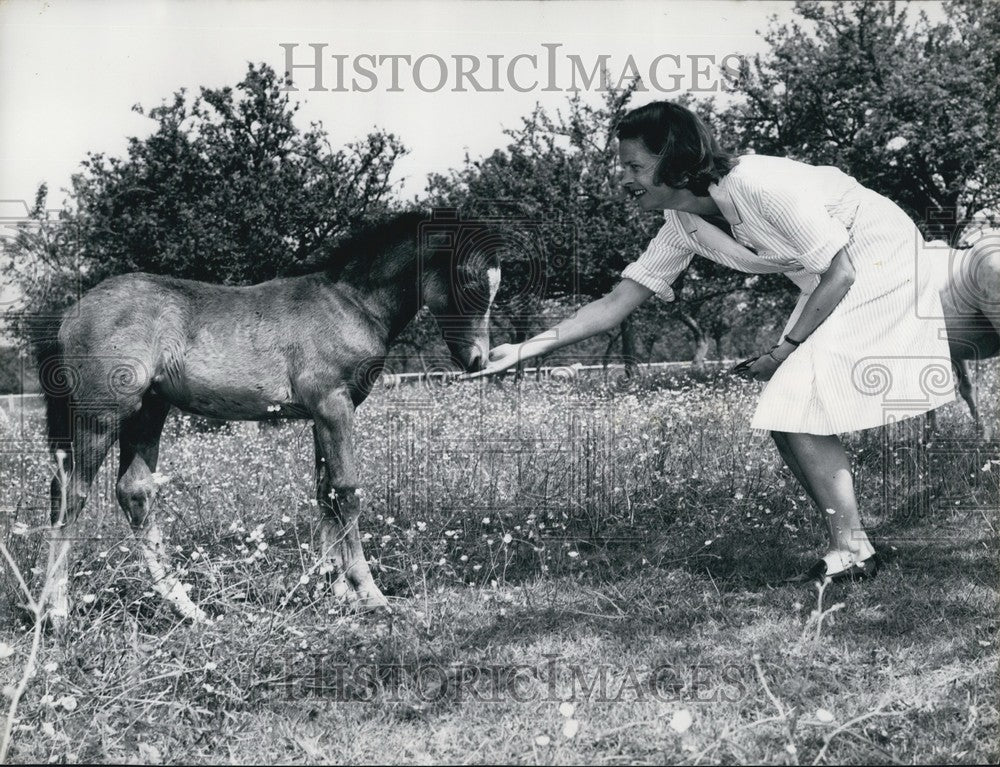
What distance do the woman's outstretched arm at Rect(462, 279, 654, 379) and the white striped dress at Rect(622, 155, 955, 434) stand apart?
1.57ft

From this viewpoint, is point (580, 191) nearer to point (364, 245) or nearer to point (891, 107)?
point (891, 107)

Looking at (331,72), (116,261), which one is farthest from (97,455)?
(116,261)

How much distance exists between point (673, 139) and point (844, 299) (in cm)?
108

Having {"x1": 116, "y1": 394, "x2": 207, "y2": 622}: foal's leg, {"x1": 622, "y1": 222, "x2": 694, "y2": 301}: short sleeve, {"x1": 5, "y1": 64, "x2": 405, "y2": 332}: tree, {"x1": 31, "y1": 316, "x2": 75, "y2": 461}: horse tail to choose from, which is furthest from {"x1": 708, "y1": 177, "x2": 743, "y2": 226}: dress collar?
{"x1": 5, "y1": 64, "x2": 405, "y2": 332}: tree

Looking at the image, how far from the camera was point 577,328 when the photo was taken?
3719 millimetres

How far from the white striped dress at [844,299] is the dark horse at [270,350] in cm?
123

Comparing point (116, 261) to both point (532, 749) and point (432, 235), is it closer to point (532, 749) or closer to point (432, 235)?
point (432, 235)

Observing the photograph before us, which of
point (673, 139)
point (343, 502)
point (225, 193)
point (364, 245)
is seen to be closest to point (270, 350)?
point (364, 245)

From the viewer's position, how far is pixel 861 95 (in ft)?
69.5

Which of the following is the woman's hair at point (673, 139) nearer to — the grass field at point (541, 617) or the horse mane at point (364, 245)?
the horse mane at point (364, 245)

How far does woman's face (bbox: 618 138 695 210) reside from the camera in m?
3.38

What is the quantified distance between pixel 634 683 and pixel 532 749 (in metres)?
0.54

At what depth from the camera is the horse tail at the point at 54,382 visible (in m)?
3.68

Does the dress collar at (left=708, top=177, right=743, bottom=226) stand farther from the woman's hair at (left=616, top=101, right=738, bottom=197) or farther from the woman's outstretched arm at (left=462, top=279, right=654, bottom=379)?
the woman's outstretched arm at (left=462, top=279, right=654, bottom=379)
